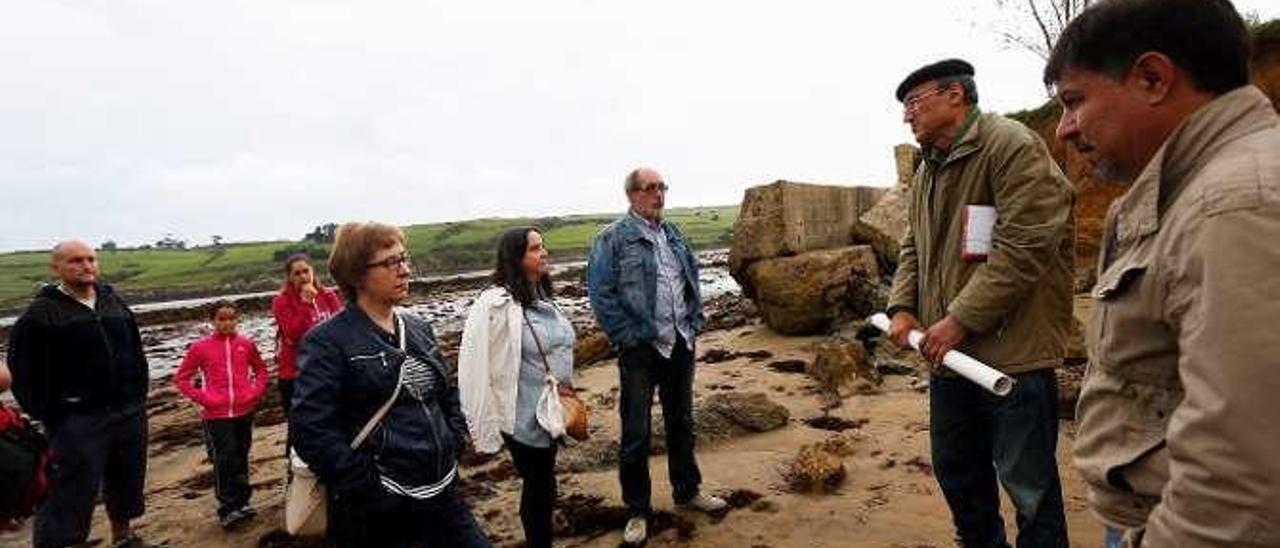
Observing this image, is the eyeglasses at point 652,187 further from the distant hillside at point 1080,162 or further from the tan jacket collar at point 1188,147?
the distant hillside at point 1080,162

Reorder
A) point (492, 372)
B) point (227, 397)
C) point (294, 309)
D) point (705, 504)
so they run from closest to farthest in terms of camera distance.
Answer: point (492, 372) → point (705, 504) → point (227, 397) → point (294, 309)

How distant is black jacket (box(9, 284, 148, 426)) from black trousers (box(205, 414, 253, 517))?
3.01 ft

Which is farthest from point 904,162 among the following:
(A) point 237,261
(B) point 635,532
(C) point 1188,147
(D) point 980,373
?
Answer: (A) point 237,261

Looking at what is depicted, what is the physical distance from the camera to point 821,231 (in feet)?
46.3

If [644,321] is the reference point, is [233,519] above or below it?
below

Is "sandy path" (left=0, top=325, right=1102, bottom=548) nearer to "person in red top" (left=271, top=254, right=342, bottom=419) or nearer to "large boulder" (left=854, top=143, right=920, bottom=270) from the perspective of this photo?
"person in red top" (left=271, top=254, right=342, bottom=419)

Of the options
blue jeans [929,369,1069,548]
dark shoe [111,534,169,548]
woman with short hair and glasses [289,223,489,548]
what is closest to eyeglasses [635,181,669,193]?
woman with short hair and glasses [289,223,489,548]

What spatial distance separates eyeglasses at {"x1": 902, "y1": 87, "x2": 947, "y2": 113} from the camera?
11.6 ft

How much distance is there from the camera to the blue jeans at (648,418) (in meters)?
5.31

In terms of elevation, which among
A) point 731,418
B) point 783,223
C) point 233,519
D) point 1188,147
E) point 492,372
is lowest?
point 233,519

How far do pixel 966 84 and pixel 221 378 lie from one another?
634 cm

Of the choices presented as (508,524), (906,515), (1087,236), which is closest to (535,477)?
(508,524)

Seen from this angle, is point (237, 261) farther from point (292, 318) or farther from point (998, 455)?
point (998, 455)

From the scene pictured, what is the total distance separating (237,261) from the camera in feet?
257
